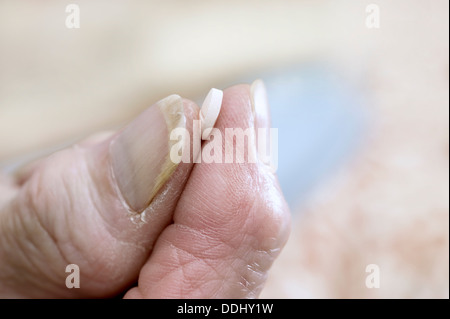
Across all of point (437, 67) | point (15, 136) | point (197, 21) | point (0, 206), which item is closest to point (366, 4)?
point (437, 67)

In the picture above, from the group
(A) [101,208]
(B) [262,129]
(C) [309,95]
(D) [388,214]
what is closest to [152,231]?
(A) [101,208]

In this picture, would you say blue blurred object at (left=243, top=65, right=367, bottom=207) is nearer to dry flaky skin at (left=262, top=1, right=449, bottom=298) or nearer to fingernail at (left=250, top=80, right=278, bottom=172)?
dry flaky skin at (left=262, top=1, right=449, bottom=298)

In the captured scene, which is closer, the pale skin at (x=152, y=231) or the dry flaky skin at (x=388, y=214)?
the pale skin at (x=152, y=231)

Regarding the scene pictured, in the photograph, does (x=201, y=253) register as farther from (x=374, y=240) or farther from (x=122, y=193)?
(x=374, y=240)

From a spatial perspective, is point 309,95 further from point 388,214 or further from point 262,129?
point 262,129

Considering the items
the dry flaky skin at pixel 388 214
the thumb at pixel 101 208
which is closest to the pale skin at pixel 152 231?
the thumb at pixel 101 208

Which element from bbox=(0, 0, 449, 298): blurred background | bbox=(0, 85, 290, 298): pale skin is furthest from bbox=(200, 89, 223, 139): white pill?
bbox=(0, 0, 449, 298): blurred background

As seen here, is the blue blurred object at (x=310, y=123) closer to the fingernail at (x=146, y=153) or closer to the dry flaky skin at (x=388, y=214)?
the dry flaky skin at (x=388, y=214)
